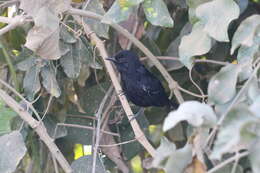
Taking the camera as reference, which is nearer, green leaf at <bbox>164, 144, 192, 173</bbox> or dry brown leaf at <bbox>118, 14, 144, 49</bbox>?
green leaf at <bbox>164, 144, 192, 173</bbox>

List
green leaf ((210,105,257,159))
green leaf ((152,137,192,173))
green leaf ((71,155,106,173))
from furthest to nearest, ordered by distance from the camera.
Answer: green leaf ((71,155,106,173)) < green leaf ((152,137,192,173)) < green leaf ((210,105,257,159))

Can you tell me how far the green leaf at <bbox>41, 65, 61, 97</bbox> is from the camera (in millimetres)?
2949

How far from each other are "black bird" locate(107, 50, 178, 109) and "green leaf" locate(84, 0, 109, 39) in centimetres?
61

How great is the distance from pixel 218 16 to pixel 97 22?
0.94 m

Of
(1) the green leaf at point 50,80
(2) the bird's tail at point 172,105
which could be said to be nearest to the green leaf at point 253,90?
(1) the green leaf at point 50,80

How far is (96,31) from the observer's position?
3.06 m

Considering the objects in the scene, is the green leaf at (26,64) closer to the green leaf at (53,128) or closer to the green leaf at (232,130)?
the green leaf at (53,128)

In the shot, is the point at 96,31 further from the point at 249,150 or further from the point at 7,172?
the point at 249,150

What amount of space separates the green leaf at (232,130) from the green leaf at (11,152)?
1206 mm

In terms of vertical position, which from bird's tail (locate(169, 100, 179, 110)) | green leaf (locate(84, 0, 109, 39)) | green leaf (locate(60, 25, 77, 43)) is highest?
green leaf (locate(84, 0, 109, 39))

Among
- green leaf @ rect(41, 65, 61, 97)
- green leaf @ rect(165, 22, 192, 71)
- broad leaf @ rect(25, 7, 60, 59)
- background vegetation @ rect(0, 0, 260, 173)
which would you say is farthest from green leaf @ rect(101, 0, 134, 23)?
green leaf @ rect(165, 22, 192, 71)

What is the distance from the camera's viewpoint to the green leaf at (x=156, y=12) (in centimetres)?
259

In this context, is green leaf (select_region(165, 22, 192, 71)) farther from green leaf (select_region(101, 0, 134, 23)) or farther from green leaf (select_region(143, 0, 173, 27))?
green leaf (select_region(101, 0, 134, 23))

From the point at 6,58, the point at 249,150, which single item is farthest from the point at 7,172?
the point at 249,150
